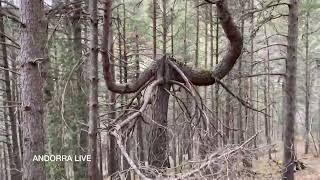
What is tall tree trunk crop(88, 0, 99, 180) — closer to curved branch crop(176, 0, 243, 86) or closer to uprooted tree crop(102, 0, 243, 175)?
uprooted tree crop(102, 0, 243, 175)

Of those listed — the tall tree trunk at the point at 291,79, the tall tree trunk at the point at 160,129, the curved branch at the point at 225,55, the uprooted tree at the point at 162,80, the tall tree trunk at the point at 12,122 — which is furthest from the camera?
the tall tree trunk at the point at 12,122

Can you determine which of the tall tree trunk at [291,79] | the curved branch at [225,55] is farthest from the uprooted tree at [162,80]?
the tall tree trunk at [291,79]

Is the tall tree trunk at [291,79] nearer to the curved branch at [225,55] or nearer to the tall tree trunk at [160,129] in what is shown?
the curved branch at [225,55]

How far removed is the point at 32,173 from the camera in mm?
4273

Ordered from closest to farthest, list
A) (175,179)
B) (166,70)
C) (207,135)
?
(175,179) → (207,135) → (166,70)

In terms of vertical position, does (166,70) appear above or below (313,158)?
above

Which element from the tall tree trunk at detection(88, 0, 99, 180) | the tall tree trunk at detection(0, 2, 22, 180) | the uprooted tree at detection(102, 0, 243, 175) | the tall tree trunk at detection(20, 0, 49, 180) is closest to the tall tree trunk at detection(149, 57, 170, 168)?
the uprooted tree at detection(102, 0, 243, 175)

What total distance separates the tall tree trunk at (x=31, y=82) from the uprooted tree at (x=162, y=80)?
2.94ft

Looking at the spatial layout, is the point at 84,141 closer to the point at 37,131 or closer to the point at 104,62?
the point at 104,62

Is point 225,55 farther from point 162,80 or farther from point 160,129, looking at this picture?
point 160,129

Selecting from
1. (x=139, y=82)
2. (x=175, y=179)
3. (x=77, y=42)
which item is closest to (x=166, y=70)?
(x=139, y=82)

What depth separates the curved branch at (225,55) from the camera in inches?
174

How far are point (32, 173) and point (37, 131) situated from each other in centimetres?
51

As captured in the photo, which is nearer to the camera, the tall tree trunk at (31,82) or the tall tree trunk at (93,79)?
the tall tree trunk at (31,82)
